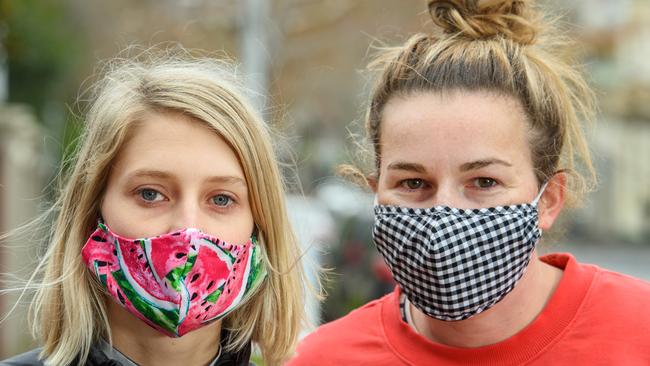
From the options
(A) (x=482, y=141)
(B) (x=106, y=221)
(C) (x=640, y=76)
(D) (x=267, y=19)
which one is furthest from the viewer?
(C) (x=640, y=76)

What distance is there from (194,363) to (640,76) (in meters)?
40.0

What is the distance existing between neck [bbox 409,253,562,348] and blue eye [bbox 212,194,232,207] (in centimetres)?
91

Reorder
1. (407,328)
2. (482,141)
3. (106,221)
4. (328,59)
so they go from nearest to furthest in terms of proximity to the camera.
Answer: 1. (106,221)
2. (482,141)
3. (407,328)
4. (328,59)

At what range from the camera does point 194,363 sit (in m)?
3.55

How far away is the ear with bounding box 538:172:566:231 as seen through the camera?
12.6 ft

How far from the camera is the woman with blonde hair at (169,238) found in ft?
10.8

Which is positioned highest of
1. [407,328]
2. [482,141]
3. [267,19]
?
[267,19]

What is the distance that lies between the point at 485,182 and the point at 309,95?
2222 centimetres

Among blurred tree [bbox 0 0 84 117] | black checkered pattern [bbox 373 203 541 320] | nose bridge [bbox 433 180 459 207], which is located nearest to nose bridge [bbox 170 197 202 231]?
black checkered pattern [bbox 373 203 541 320]

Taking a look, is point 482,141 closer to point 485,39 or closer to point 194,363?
point 485,39

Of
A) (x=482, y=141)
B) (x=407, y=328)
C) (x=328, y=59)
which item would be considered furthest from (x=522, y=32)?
(x=328, y=59)

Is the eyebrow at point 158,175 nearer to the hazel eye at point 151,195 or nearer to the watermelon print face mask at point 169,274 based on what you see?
the hazel eye at point 151,195

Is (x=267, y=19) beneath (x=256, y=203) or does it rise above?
above

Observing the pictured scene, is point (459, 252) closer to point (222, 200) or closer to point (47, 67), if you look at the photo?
point (222, 200)
